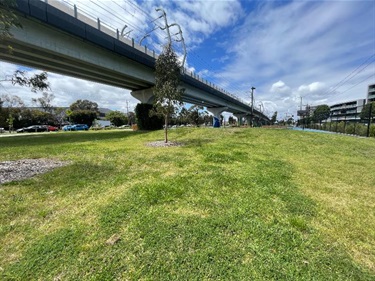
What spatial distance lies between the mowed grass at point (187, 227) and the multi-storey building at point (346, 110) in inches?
3789

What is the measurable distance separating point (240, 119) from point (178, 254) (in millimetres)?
88871

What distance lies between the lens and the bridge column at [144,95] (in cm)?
2873

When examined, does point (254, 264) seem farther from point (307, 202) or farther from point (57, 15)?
point (57, 15)

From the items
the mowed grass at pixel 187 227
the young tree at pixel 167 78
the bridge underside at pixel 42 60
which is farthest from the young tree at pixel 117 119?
Answer: the mowed grass at pixel 187 227

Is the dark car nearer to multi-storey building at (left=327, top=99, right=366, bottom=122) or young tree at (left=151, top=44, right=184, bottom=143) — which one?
young tree at (left=151, top=44, right=184, bottom=143)

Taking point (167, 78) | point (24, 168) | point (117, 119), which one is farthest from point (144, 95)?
point (117, 119)

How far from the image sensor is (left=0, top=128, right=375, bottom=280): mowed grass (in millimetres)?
2141

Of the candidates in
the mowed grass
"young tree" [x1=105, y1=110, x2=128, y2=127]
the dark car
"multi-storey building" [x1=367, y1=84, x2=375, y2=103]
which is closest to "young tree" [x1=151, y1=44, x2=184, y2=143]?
the mowed grass

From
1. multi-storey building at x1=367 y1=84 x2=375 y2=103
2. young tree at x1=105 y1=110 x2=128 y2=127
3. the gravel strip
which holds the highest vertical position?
multi-storey building at x1=367 y1=84 x2=375 y2=103

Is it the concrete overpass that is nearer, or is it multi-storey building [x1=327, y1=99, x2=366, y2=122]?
the concrete overpass

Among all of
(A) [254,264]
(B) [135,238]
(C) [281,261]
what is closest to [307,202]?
(C) [281,261]

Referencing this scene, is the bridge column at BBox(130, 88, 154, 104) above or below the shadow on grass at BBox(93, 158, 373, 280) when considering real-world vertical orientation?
above

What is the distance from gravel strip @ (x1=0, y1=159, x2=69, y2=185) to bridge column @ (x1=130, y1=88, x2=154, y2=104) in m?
22.7

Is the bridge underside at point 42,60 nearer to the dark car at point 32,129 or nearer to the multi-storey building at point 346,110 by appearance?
the dark car at point 32,129
